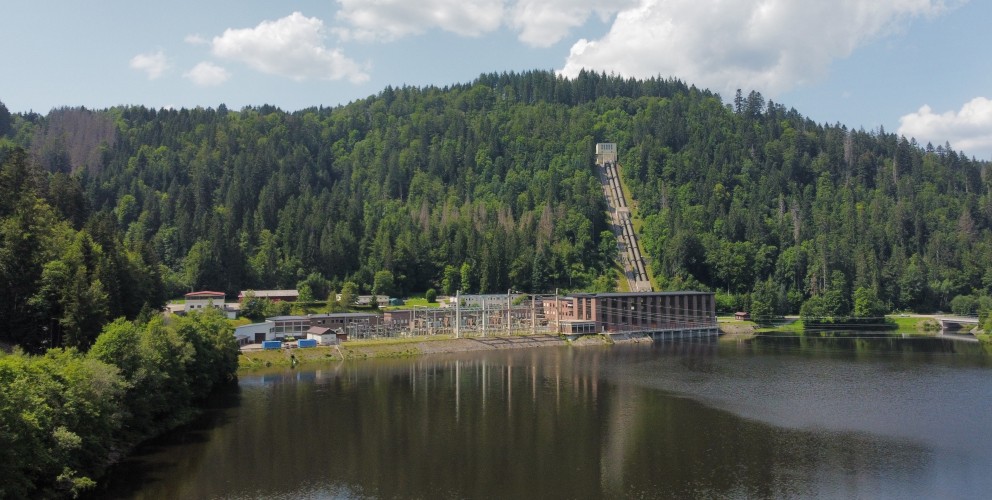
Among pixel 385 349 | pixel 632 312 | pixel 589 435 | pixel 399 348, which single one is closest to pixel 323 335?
pixel 385 349

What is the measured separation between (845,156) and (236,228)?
104247mm

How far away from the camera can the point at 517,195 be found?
119812 millimetres

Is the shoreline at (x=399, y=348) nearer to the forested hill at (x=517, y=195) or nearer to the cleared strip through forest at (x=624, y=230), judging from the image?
the forested hill at (x=517, y=195)

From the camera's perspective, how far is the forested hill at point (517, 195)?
89.8 m

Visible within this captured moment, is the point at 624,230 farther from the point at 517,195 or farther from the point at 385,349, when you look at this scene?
the point at 385,349

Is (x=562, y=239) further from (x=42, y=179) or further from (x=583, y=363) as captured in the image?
(x=42, y=179)

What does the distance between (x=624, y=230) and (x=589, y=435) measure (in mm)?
82851

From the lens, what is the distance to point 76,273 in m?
39.1

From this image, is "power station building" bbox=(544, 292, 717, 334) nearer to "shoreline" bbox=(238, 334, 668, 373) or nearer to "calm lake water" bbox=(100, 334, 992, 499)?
"shoreline" bbox=(238, 334, 668, 373)

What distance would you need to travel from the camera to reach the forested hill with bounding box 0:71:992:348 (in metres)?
89.8

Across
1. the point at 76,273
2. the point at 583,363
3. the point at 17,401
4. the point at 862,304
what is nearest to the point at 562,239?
the point at 862,304

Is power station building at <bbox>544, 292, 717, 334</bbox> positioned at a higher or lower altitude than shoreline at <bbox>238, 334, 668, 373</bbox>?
higher

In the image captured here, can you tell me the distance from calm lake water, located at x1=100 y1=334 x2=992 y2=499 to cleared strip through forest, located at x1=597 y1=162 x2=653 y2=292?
47.3m

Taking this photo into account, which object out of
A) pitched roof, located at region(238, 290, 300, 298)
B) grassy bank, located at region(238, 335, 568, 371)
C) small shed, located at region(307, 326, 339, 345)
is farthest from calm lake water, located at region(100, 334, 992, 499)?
pitched roof, located at region(238, 290, 300, 298)
